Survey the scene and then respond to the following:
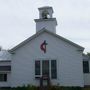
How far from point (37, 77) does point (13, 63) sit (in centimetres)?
302

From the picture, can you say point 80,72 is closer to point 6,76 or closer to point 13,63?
point 13,63

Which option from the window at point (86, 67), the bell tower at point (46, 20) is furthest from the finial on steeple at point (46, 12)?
the window at point (86, 67)

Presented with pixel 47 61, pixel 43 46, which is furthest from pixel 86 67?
pixel 43 46

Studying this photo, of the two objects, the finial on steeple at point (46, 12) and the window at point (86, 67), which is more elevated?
the finial on steeple at point (46, 12)

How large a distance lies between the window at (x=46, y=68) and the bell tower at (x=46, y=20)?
6419 mm

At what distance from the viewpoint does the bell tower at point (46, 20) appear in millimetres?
34906

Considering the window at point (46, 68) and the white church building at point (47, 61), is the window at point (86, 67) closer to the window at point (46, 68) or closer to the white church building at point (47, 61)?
the white church building at point (47, 61)

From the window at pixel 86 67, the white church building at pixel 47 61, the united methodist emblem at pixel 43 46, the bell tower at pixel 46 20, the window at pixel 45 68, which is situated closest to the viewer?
the white church building at pixel 47 61

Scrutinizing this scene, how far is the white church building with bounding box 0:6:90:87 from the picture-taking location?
2902 centimetres

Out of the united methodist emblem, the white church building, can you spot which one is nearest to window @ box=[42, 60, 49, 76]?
the white church building

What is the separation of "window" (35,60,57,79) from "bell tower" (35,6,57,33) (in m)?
6.42

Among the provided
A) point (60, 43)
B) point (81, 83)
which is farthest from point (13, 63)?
point (81, 83)

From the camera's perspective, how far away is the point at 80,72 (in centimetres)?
2889

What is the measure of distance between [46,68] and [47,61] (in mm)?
739
